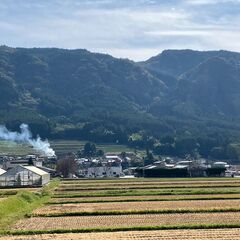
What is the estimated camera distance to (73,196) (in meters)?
57.3

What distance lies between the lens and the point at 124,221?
113 feet

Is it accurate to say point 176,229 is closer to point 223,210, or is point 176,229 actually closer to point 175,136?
point 223,210

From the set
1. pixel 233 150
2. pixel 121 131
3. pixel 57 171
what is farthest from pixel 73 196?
pixel 121 131

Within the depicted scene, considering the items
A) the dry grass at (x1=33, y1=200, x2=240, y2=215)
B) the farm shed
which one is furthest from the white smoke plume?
the dry grass at (x1=33, y1=200, x2=240, y2=215)

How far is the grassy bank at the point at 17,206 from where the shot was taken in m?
35.7

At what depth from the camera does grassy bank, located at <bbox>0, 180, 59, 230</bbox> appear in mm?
35744

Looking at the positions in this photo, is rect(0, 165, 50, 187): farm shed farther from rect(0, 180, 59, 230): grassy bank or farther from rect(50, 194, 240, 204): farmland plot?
rect(50, 194, 240, 204): farmland plot

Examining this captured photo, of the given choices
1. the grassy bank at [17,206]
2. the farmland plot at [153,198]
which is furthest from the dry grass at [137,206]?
the farmland plot at [153,198]

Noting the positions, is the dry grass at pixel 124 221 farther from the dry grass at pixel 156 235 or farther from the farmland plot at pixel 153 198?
the farmland plot at pixel 153 198

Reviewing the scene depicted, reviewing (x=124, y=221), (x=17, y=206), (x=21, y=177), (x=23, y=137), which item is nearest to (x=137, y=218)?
(x=124, y=221)

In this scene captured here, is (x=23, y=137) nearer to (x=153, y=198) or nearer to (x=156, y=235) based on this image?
(x=153, y=198)

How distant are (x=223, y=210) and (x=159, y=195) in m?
16.7

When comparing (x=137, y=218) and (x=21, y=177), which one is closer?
(x=137, y=218)

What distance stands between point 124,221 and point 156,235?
252 inches
